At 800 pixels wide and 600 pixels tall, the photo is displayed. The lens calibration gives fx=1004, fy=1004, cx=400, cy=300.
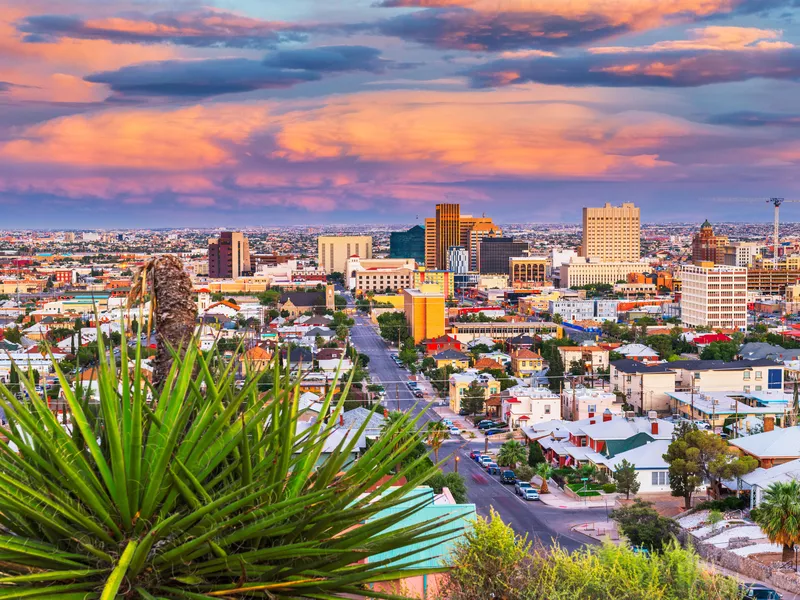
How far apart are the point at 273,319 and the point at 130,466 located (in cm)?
7822

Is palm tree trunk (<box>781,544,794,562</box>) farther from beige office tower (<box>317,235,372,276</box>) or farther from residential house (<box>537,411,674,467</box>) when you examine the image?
beige office tower (<box>317,235,372,276</box>)

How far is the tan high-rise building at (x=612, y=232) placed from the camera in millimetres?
168750

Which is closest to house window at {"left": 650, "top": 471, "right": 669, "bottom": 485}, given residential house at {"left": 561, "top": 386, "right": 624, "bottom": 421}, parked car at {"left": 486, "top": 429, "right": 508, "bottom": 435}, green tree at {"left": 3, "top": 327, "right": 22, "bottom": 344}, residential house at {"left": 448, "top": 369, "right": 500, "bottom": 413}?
parked car at {"left": 486, "top": 429, "right": 508, "bottom": 435}

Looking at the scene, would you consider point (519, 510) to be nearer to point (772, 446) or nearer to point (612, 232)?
point (772, 446)

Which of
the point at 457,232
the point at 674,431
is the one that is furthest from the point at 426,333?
the point at 457,232

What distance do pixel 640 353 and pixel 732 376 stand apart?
10251 mm

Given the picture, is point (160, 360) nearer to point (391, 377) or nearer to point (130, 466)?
point (130, 466)

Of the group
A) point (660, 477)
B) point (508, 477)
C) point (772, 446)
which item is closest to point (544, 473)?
point (508, 477)

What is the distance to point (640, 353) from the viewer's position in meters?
53.4

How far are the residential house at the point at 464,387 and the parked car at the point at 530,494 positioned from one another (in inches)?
563

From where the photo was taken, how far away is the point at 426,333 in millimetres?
67125

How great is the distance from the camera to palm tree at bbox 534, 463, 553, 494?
27002mm

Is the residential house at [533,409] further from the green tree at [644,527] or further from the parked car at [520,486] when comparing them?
the green tree at [644,527]

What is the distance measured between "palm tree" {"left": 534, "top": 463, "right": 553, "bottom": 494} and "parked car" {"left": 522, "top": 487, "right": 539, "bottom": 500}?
0.49m
